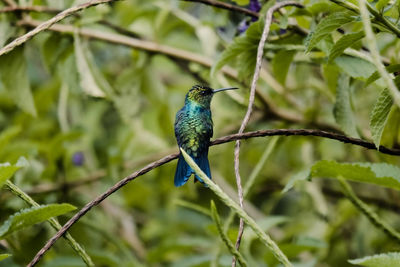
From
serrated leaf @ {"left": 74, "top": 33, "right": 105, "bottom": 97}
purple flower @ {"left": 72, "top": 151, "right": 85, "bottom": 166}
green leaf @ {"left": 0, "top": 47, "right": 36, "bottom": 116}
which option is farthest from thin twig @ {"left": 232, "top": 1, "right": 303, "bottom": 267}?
purple flower @ {"left": 72, "top": 151, "right": 85, "bottom": 166}

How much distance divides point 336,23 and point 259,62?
134 mm

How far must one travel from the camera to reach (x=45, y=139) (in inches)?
78.2

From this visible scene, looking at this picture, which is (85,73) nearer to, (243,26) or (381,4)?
(243,26)

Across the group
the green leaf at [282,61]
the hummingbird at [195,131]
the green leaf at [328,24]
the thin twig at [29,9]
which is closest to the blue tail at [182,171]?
the hummingbird at [195,131]

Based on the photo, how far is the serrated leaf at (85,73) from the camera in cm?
121

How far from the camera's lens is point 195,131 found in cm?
78

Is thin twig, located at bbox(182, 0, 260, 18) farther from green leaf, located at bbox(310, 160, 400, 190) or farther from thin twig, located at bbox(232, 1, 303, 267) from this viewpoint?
green leaf, located at bbox(310, 160, 400, 190)

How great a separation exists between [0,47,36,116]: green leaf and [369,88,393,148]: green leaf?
2.60 feet

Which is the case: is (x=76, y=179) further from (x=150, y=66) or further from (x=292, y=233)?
(x=292, y=233)

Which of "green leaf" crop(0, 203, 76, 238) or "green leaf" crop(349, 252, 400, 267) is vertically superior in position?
"green leaf" crop(0, 203, 76, 238)

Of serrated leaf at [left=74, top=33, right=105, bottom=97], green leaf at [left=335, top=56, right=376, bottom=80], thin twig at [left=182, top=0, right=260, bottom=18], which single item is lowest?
green leaf at [left=335, top=56, right=376, bottom=80]

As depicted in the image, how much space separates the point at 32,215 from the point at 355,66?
0.59 m

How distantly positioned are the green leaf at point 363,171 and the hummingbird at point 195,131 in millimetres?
197

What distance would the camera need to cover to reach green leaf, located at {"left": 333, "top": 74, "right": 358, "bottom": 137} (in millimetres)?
915
